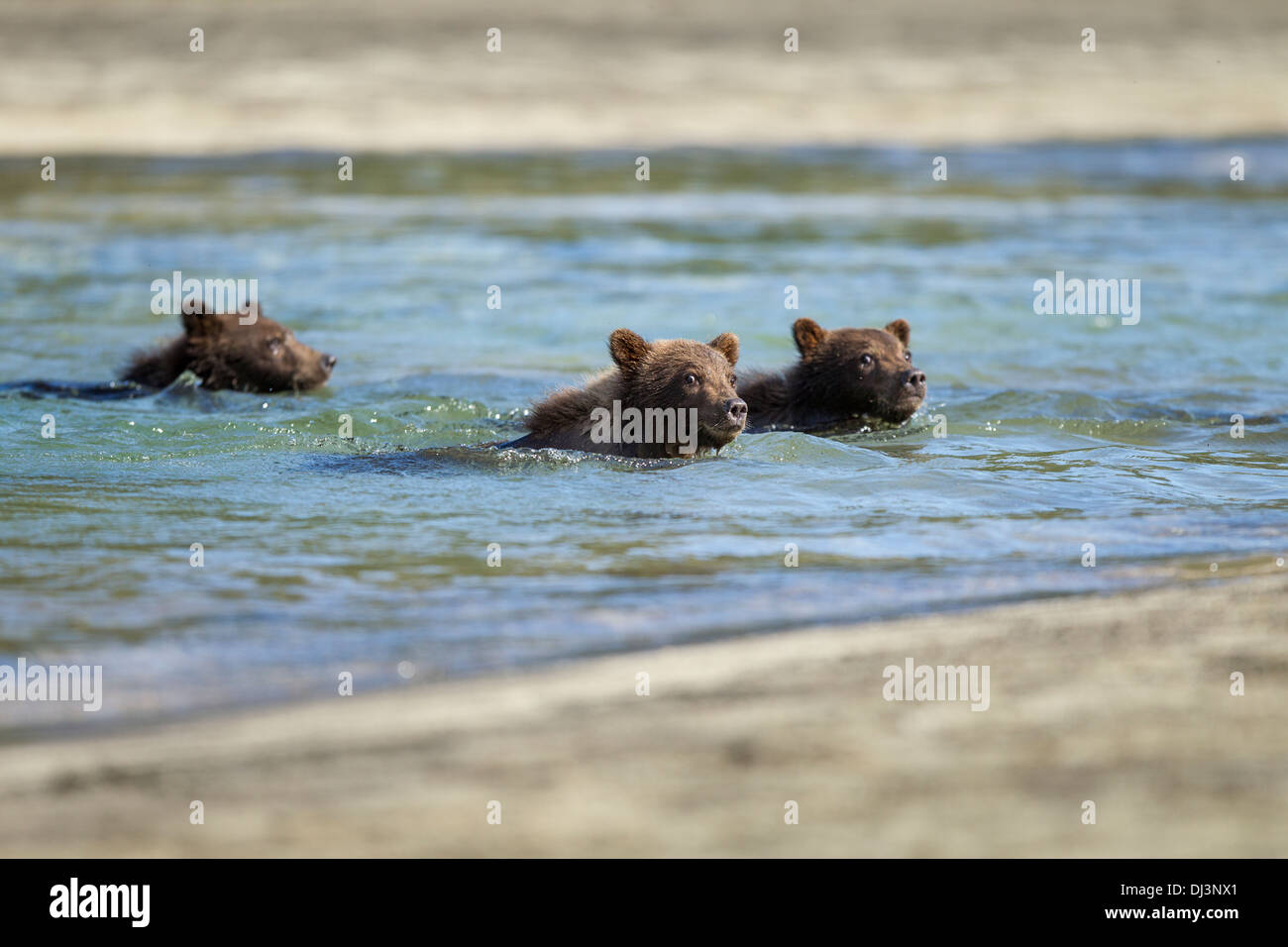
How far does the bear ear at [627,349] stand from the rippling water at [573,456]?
60 cm

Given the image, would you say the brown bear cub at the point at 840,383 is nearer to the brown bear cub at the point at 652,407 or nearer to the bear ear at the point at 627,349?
the brown bear cub at the point at 652,407

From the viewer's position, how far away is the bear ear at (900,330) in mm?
11555

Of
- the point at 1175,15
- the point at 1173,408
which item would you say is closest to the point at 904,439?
the point at 1173,408

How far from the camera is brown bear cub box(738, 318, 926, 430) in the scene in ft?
36.2

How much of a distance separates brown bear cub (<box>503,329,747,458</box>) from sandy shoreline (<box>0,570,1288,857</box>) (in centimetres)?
341

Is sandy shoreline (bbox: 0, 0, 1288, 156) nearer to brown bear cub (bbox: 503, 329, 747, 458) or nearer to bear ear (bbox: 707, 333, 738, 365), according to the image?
bear ear (bbox: 707, 333, 738, 365)

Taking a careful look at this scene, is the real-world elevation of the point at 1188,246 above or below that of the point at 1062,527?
Result: above

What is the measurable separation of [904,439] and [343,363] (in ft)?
19.1

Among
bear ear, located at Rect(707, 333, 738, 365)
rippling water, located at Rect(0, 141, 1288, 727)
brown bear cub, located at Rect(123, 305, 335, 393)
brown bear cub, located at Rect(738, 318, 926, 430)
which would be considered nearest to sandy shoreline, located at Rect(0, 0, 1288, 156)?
rippling water, located at Rect(0, 141, 1288, 727)

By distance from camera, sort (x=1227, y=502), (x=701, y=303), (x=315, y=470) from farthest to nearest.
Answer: (x=701, y=303) < (x=315, y=470) < (x=1227, y=502)
